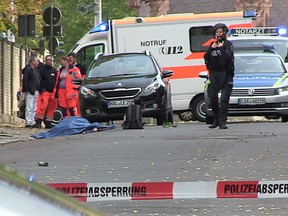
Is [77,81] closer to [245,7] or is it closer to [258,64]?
[258,64]

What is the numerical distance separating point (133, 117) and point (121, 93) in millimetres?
995

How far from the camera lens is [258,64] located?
941 inches

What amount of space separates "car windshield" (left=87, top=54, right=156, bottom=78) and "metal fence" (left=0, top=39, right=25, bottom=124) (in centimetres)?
936

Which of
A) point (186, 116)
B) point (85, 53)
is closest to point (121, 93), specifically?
point (186, 116)

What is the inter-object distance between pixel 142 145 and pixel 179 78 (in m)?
11.5

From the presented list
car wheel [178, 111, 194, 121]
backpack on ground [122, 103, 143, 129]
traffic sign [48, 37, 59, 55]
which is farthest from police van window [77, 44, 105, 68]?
backpack on ground [122, 103, 143, 129]

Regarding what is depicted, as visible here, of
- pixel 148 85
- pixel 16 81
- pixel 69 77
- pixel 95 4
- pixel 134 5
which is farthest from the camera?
pixel 134 5

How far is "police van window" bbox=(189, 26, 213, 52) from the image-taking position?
27766 millimetres

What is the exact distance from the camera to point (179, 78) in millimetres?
27203

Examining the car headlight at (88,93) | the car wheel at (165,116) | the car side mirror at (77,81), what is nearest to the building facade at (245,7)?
the car wheel at (165,116)

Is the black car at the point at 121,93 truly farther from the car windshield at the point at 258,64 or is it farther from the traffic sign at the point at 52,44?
the traffic sign at the point at 52,44

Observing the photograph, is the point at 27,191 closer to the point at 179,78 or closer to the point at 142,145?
the point at 142,145

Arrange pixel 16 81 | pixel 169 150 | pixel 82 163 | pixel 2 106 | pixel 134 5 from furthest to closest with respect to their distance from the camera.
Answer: pixel 134 5 < pixel 16 81 < pixel 2 106 < pixel 169 150 < pixel 82 163

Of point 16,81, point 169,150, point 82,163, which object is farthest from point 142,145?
point 16,81
